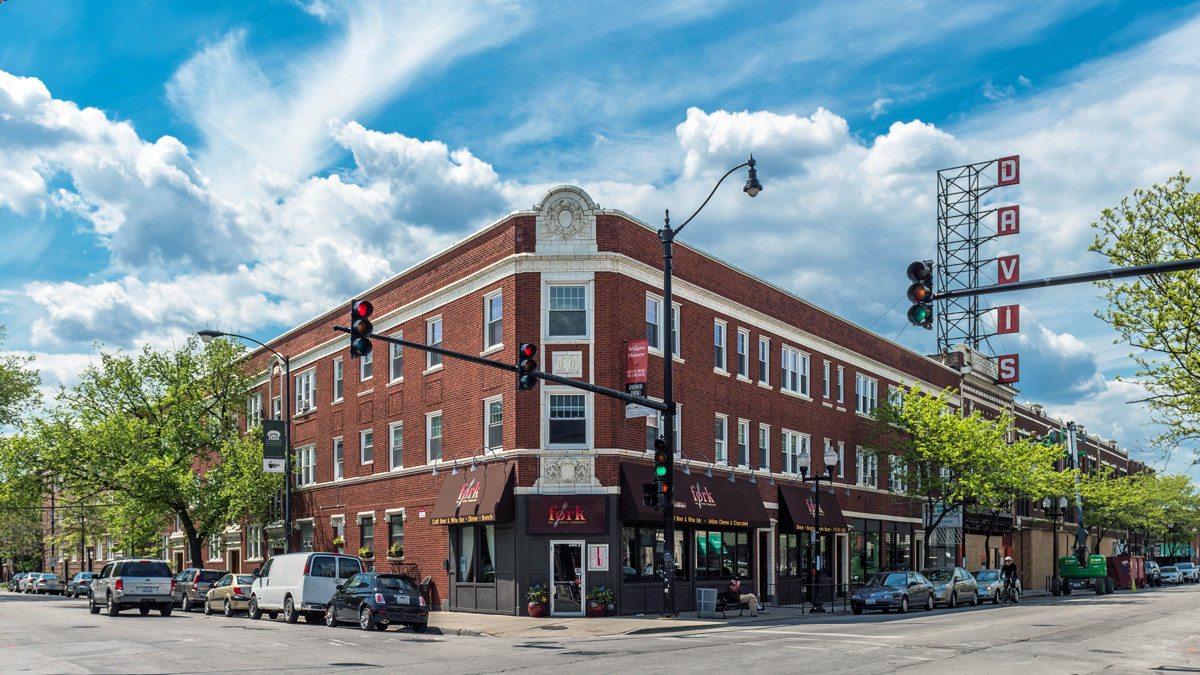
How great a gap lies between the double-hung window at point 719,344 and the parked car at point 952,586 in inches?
438

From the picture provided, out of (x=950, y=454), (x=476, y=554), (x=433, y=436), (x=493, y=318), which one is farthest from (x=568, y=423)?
(x=950, y=454)

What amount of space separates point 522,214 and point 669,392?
860 centimetres

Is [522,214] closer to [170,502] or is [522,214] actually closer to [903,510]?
[170,502]

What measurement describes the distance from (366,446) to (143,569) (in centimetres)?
969

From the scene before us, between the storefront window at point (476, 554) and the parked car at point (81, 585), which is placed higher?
the storefront window at point (476, 554)

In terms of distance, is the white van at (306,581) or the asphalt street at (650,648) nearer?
the asphalt street at (650,648)

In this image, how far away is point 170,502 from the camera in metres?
44.8

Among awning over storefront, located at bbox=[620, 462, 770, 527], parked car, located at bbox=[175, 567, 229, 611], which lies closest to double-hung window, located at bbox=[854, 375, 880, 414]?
awning over storefront, located at bbox=[620, 462, 770, 527]

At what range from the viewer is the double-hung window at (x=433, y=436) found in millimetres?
36531

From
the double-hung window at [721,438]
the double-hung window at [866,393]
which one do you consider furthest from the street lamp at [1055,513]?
the double-hung window at [721,438]

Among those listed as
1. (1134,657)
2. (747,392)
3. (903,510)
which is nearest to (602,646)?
(1134,657)

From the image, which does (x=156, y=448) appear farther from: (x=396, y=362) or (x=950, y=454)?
(x=950, y=454)

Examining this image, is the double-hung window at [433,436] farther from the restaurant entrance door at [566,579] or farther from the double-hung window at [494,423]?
the restaurant entrance door at [566,579]

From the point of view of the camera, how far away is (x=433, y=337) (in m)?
37.6
